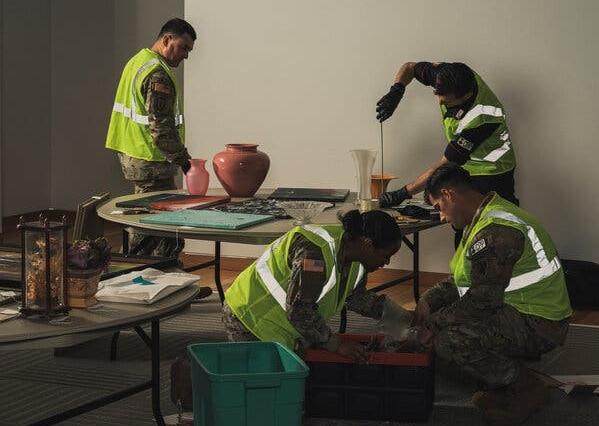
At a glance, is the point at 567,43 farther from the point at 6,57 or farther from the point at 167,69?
the point at 6,57

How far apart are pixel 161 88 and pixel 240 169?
2.01 feet

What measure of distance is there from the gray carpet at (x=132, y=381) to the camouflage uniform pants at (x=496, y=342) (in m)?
0.18

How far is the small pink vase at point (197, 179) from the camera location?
498cm

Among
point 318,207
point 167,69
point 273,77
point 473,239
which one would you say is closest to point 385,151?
point 273,77

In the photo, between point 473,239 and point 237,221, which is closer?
point 473,239

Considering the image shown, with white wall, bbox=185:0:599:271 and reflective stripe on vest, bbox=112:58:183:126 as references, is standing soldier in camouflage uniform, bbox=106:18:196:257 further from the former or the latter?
white wall, bbox=185:0:599:271

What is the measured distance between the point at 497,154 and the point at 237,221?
171 cm

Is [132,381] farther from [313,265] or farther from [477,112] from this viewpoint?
[477,112]

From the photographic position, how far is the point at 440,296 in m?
4.24

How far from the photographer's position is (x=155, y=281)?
10.5 feet

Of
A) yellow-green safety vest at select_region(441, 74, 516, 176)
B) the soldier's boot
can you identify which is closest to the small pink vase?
yellow-green safety vest at select_region(441, 74, 516, 176)

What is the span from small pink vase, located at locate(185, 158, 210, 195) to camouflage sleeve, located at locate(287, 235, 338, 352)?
157 cm

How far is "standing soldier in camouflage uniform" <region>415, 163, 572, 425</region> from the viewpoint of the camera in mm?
3734

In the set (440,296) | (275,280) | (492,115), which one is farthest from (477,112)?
(275,280)
